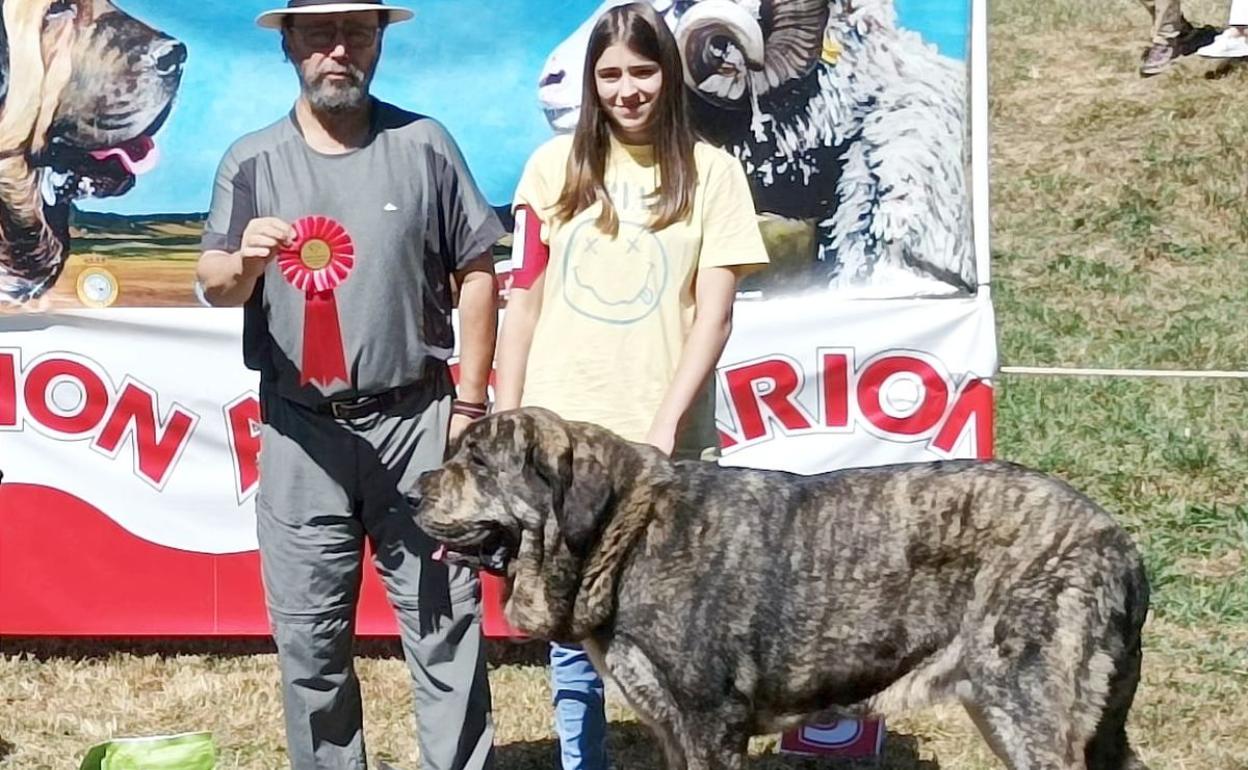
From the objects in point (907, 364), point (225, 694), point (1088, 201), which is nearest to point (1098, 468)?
point (907, 364)

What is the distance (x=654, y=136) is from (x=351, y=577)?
1.50m

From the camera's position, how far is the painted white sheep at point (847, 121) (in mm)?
5457

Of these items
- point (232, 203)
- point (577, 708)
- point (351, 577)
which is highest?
point (232, 203)

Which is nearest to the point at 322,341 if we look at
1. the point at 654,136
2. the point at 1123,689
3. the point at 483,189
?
the point at 654,136

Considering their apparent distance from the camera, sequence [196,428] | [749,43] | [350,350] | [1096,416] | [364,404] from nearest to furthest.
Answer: [350,350], [364,404], [749,43], [196,428], [1096,416]

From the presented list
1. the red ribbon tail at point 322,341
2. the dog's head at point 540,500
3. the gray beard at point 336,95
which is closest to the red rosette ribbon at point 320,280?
the red ribbon tail at point 322,341

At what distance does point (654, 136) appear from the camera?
398 cm

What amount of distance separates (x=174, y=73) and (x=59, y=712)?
97.2 inches

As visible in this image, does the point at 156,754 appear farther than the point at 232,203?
Yes

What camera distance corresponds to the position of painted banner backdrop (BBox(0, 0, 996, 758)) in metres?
5.49

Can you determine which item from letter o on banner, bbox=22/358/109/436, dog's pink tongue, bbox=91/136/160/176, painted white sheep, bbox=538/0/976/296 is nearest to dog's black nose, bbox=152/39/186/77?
dog's pink tongue, bbox=91/136/160/176

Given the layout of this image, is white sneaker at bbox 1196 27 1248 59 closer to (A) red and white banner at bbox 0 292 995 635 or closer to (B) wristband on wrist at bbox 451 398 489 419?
(A) red and white banner at bbox 0 292 995 635

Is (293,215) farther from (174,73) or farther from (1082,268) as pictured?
(1082,268)

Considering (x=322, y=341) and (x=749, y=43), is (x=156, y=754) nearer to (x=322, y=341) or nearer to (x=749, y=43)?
(x=322, y=341)
